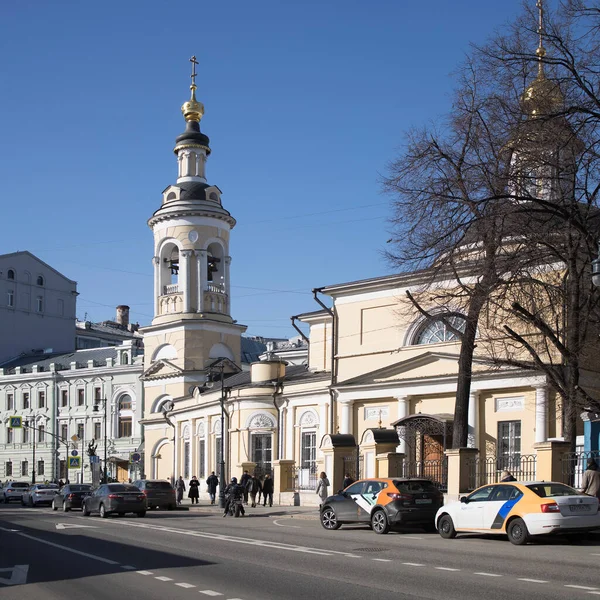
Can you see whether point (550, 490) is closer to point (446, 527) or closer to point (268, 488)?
point (446, 527)

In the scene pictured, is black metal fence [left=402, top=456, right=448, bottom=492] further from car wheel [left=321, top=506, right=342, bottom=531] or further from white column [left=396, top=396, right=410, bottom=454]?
car wheel [left=321, top=506, right=342, bottom=531]

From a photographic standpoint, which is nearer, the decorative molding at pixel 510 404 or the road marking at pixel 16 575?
the road marking at pixel 16 575

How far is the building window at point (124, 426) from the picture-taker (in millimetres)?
78375

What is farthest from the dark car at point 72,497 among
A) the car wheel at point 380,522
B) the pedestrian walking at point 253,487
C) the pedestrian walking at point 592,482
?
the pedestrian walking at point 592,482

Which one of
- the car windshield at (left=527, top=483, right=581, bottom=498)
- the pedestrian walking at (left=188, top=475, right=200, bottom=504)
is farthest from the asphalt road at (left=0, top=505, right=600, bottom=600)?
the pedestrian walking at (left=188, top=475, right=200, bottom=504)

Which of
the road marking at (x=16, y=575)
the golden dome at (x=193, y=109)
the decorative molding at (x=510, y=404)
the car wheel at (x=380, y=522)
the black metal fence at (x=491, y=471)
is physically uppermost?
the golden dome at (x=193, y=109)

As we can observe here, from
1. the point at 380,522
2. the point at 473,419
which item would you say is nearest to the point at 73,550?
the point at 380,522

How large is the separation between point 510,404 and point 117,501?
541 inches

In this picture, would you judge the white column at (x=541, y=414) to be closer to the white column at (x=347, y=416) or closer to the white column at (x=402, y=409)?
the white column at (x=402, y=409)

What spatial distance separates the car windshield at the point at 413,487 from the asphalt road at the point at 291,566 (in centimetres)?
106

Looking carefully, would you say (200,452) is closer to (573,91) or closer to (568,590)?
(573,91)

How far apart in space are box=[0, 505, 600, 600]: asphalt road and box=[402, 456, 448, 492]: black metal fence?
874 centimetres

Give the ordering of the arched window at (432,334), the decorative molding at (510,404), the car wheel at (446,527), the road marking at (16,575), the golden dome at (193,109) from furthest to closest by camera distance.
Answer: the golden dome at (193,109) → the arched window at (432,334) → the decorative molding at (510,404) → the car wheel at (446,527) → the road marking at (16,575)

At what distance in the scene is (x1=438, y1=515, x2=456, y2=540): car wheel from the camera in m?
22.0
